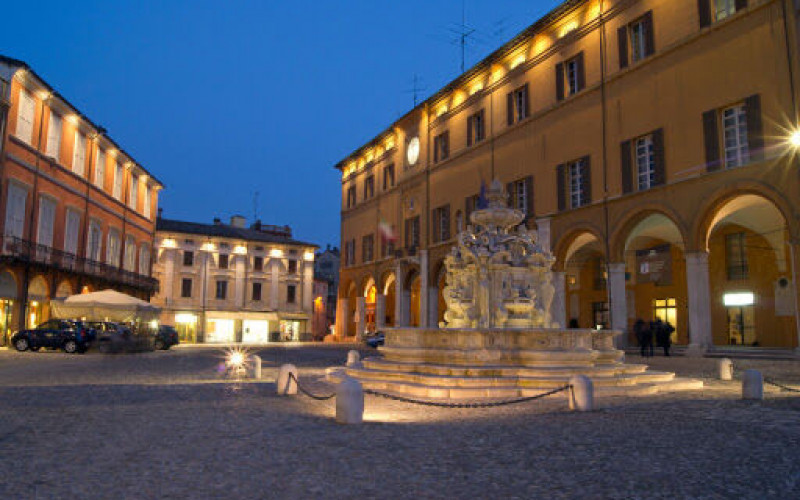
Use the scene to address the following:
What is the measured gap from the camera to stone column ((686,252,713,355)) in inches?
784

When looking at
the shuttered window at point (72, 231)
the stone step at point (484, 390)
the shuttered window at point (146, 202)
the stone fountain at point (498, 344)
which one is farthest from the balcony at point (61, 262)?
the stone step at point (484, 390)

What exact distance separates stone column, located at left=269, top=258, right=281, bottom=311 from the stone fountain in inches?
1600

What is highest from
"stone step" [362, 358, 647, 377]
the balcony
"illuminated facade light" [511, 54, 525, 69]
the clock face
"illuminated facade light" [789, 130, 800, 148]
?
"illuminated facade light" [511, 54, 525, 69]

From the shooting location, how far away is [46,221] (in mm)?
27547

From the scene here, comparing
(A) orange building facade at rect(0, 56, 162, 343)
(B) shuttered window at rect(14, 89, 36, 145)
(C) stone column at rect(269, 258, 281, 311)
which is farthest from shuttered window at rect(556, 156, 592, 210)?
(C) stone column at rect(269, 258, 281, 311)

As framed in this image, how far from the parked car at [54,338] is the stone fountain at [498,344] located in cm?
1435

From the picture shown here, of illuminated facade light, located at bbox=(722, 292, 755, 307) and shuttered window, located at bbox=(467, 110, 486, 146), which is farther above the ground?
shuttered window, located at bbox=(467, 110, 486, 146)

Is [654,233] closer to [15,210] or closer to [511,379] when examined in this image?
[511,379]

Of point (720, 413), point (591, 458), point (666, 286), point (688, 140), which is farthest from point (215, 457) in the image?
point (666, 286)

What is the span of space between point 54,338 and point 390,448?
2187cm

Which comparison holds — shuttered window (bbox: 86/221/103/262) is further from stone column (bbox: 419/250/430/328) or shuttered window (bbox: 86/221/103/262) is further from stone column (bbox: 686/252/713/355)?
stone column (bbox: 686/252/713/355)

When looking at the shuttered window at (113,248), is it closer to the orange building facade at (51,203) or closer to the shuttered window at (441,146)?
the orange building facade at (51,203)

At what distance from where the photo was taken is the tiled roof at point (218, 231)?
168 ft

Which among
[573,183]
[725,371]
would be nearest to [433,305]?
[573,183]
